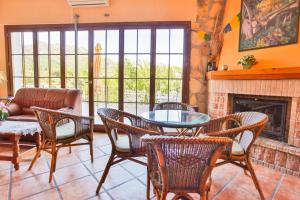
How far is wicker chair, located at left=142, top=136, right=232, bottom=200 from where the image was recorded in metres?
1.15

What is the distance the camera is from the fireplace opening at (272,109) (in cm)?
258

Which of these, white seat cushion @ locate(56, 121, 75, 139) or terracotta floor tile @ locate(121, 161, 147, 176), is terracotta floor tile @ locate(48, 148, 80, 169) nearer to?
white seat cushion @ locate(56, 121, 75, 139)

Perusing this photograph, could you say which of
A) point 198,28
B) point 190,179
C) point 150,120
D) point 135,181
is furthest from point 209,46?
point 190,179

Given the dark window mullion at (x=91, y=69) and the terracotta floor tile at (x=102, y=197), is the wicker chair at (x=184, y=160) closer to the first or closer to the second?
the terracotta floor tile at (x=102, y=197)

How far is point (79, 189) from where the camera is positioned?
1962mm

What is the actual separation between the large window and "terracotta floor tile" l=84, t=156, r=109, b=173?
1.43 meters

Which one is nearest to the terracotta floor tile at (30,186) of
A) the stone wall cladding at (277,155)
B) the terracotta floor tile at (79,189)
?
the terracotta floor tile at (79,189)

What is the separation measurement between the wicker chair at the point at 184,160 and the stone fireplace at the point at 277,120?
5.68 ft

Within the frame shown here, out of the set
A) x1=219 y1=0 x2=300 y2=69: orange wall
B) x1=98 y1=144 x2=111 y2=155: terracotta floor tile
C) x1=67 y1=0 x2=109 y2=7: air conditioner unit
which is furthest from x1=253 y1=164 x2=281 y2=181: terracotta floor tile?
x1=67 y1=0 x2=109 y2=7: air conditioner unit

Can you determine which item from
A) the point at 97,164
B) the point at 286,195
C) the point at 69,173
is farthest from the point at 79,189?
the point at 286,195

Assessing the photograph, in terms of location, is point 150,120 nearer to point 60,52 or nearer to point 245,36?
point 245,36

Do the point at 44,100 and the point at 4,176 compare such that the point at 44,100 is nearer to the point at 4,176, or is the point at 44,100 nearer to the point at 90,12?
the point at 4,176

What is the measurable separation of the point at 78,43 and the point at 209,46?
8.24ft

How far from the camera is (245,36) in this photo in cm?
300
